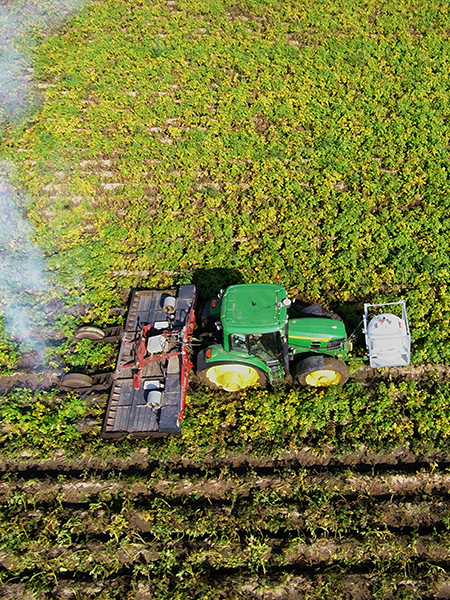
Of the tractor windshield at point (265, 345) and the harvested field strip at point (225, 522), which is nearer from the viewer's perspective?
the harvested field strip at point (225, 522)

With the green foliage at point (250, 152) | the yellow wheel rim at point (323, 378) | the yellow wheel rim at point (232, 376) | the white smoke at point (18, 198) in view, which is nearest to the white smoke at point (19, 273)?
the white smoke at point (18, 198)

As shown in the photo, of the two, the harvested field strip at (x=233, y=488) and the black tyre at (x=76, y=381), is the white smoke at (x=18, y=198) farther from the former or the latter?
the harvested field strip at (x=233, y=488)

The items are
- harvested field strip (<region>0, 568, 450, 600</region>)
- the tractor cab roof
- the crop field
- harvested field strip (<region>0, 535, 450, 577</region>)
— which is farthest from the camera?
the tractor cab roof

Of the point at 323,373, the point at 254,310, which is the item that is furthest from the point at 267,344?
the point at 323,373

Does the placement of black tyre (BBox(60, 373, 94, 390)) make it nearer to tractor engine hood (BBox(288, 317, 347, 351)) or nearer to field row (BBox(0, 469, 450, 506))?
field row (BBox(0, 469, 450, 506))

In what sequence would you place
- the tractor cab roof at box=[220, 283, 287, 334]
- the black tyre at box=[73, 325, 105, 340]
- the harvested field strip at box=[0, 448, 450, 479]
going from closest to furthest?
the tractor cab roof at box=[220, 283, 287, 334] → the harvested field strip at box=[0, 448, 450, 479] → the black tyre at box=[73, 325, 105, 340]

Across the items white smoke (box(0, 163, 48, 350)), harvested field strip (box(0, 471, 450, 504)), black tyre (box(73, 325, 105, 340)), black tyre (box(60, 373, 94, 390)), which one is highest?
white smoke (box(0, 163, 48, 350))

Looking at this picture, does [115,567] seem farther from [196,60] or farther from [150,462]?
[196,60]

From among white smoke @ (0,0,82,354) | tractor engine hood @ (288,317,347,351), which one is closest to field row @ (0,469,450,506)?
tractor engine hood @ (288,317,347,351)
